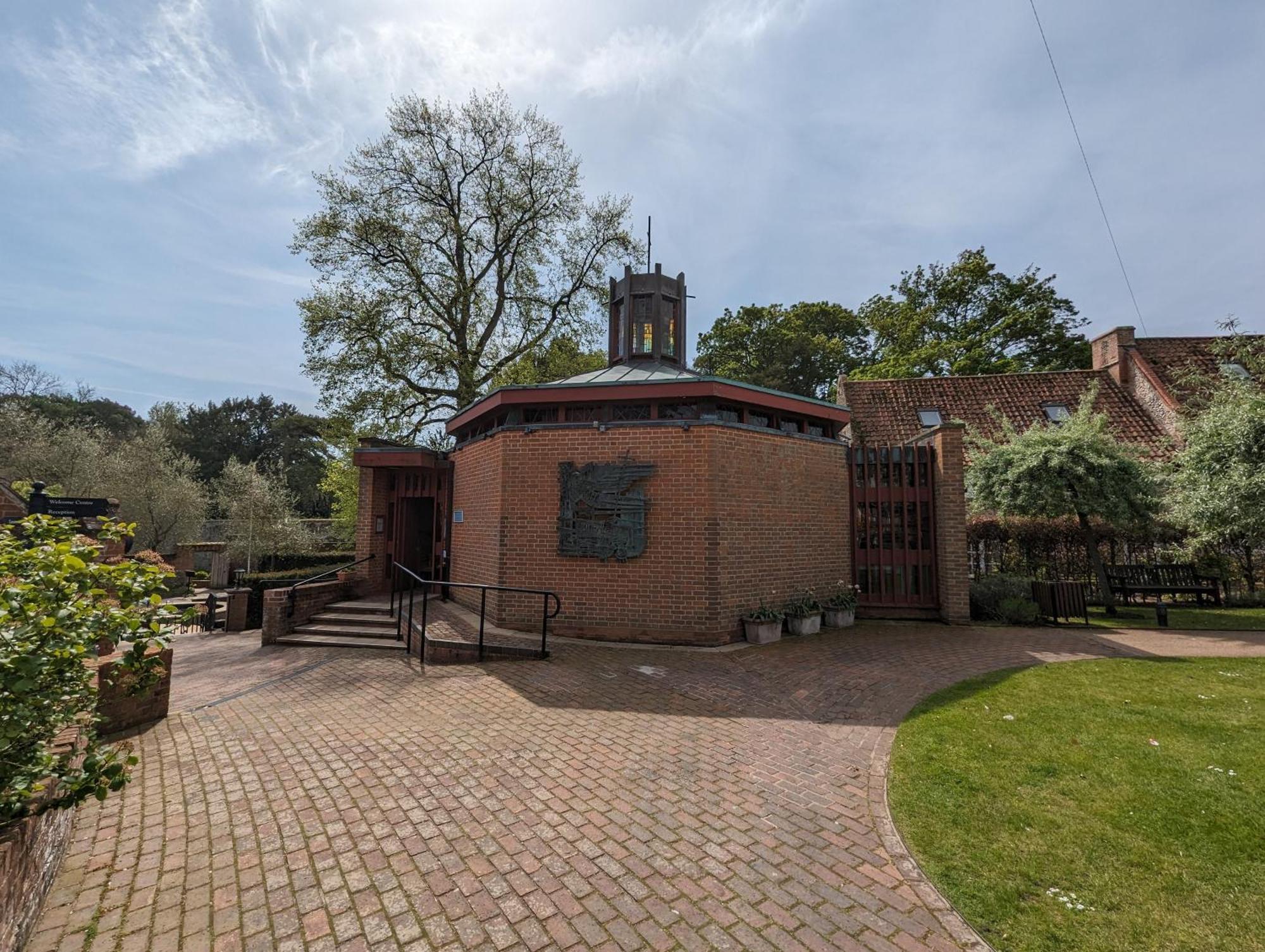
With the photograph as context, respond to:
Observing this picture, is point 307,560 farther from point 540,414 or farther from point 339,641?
point 540,414

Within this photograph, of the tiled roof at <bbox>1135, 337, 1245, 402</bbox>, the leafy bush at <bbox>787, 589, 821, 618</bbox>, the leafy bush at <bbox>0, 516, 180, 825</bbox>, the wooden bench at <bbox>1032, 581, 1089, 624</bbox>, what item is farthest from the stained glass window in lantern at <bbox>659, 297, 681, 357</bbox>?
the tiled roof at <bbox>1135, 337, 1245, 402</bbox>

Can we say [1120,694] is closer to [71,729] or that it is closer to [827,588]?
[827,588]

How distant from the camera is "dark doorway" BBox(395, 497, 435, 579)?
1134cm

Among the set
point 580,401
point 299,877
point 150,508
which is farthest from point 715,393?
point 150,508

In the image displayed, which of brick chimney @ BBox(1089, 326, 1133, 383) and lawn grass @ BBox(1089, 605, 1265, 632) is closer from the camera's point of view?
Answer: lawn grass @ BBox(1089, 605, 1265, 632)

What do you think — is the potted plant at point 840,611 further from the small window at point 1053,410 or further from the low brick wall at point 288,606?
the small window at point 1053,410

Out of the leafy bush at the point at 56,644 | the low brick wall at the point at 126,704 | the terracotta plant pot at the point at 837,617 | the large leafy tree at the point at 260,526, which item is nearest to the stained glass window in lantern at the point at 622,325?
the terracotta plant pot at the point at 837,617

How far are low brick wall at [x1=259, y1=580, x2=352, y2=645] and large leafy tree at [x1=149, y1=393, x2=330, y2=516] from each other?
33.0 metres

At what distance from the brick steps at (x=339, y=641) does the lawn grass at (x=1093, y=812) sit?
23.1ft

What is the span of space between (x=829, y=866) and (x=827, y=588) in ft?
23.8

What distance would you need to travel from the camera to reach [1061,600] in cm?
970

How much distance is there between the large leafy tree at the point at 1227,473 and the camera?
9.70 metres

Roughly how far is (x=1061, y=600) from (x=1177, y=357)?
15402 millimetres

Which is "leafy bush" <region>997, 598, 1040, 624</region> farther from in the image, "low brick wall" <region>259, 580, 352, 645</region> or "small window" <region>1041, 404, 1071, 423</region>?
"low brick wall" <region>259, 580, 352, 645</region>
